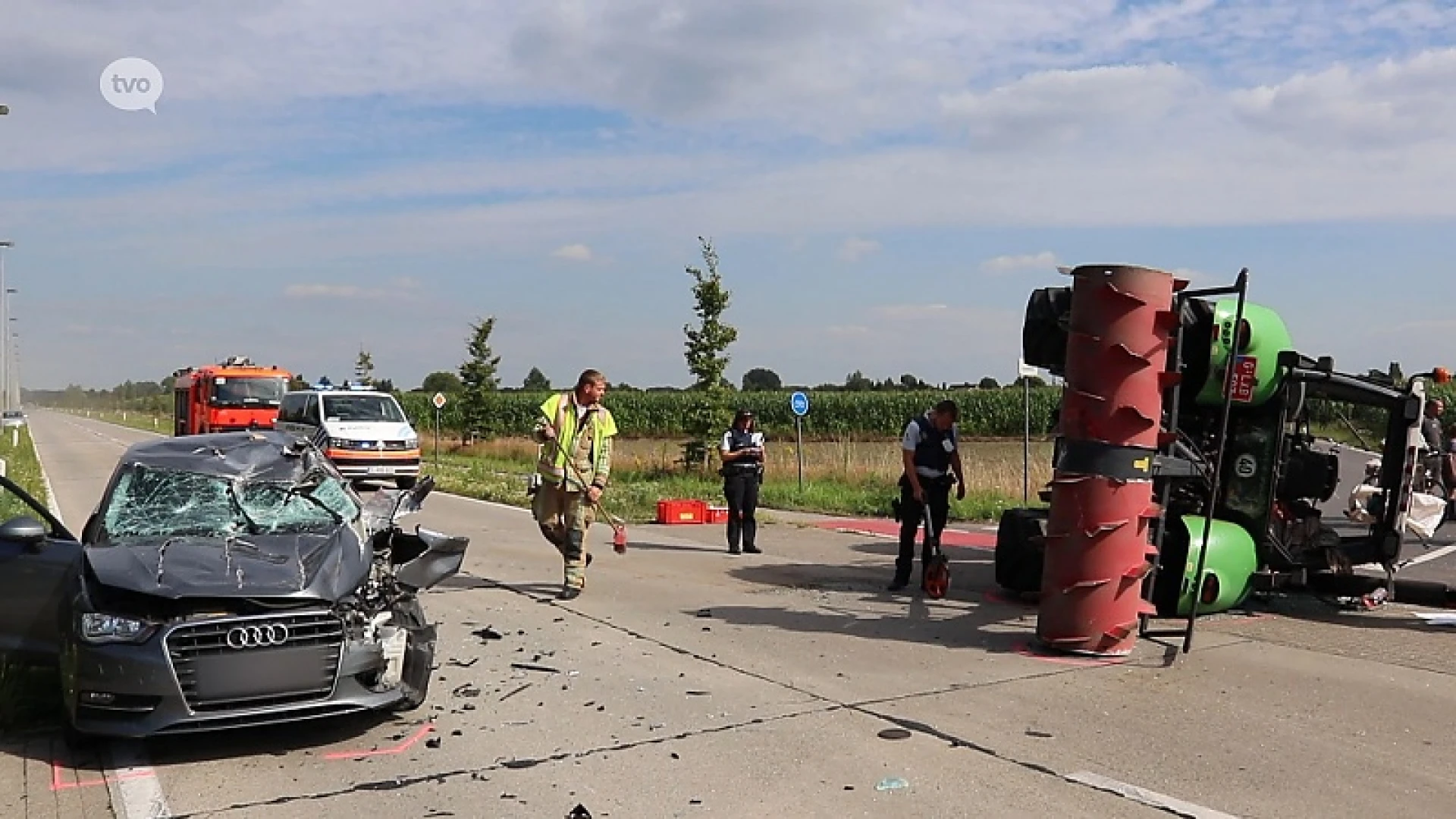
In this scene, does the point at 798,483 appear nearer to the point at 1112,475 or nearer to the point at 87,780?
the point at 1112,475

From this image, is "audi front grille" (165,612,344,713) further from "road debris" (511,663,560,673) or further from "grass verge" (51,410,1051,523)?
"grass verge" (51,410,1051,523)

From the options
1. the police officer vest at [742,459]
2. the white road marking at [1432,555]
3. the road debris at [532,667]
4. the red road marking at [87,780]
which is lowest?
the red road marking at [87,780]

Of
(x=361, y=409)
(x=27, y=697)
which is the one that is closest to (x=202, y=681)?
(x=27, y=697)

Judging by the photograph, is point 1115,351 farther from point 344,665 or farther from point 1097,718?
point 344,665

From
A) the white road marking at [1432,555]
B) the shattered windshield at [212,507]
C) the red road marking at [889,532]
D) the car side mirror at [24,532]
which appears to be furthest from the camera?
the red road marking at [889,532]

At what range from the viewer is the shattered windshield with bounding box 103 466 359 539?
22.0ft

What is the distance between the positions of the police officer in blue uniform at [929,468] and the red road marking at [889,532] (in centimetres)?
335

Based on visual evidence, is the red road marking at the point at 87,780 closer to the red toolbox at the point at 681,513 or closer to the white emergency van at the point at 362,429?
the red toolbox at the point at 681,513

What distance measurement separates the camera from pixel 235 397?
1121 inches

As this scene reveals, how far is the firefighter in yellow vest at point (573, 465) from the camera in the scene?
10.4 metres

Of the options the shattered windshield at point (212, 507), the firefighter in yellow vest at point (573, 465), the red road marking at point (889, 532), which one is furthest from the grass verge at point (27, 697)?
the red road marking at point (889, 532)

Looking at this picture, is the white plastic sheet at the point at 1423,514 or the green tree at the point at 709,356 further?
the green tree at the point at 709,356

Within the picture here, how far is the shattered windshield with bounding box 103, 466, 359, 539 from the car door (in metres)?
0.35

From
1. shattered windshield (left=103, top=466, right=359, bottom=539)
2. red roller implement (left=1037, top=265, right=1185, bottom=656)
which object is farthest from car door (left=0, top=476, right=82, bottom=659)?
red roller implement (left=1037, top=265, right=1185, bottom=656)
